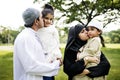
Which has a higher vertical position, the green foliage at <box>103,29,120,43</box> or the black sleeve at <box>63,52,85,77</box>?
the black sleeve at <box>63,52,85,77</box>

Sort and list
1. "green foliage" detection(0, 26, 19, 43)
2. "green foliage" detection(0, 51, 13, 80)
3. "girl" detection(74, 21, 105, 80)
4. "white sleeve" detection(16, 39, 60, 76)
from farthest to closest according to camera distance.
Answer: "green foliage" detection(0, 26, 19, 43), "green foliage" detection(0, 51, 13, 80), "girl" detection(74, 21, 105, 80), "white sleeve" detection(16, 39, 60, 76)

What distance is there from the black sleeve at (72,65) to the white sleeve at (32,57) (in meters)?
0.26

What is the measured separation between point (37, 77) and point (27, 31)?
46 cm

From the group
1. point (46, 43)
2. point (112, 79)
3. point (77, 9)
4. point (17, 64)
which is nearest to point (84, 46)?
point (46, 43)

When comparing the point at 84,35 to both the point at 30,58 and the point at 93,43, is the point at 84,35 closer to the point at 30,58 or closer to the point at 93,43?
the point at 93,43

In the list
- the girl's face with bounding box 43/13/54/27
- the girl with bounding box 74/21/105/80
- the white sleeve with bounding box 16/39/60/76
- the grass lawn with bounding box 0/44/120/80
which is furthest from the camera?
the grass lawn with bounding box 0/44/120/80

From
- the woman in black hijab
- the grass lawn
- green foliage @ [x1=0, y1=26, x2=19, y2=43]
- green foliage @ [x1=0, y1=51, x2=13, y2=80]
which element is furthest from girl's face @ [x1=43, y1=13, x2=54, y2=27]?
green foliage @ [x1=0, y1=26, x2=19, y2=43]

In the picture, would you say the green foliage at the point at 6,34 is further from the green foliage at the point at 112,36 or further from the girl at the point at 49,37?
the girl at the point at 49,37

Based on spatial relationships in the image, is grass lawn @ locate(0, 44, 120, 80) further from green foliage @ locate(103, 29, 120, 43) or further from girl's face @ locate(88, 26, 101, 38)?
girl's face @ locate(88, 26, 101, 38)

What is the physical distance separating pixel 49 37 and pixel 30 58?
625mm

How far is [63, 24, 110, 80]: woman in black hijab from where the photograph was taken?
3512mm

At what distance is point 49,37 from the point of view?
382cm

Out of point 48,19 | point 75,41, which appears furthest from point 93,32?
point 48,19

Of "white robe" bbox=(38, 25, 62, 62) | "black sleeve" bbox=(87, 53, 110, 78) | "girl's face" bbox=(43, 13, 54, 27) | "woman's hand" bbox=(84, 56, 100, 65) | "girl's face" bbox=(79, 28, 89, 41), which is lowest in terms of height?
"black sleeve" bbox=(87, 53, 110, 78)
